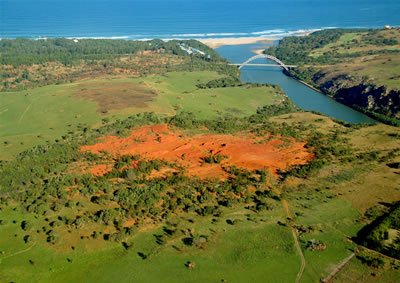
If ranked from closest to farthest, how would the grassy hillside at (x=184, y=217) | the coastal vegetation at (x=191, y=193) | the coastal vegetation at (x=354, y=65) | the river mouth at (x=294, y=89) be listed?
the grassy hillside at (x=184, y=217) → the coastal vegetation at (x=191, y=193) → the coastal vegetation at (x=354, y=65) → the river mouth at (x=294, y=89)

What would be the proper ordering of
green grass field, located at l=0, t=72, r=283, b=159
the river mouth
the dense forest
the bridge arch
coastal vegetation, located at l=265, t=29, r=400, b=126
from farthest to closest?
the bridge arch
the dense forest
the river mouth
coastal vegetation, located at l=265, t=29, r=400, b=126
green grass field, located at l=0, t=72, r=283, b=159

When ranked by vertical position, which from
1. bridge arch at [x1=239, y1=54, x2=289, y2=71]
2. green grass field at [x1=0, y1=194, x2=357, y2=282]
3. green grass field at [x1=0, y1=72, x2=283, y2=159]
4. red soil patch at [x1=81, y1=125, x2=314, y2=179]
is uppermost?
bridge arch at [x1=239, y1=54, x2=289, y2=71]

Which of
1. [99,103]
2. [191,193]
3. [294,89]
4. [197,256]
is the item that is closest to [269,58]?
[294,89]

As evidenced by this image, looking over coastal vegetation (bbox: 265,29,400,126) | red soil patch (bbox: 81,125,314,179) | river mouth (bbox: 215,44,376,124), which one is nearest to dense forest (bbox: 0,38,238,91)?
river mouth (bbox: 215,44,376,124)

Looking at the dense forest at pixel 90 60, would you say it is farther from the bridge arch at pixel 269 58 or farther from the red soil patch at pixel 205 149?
the red soil patch at pixel 205 149

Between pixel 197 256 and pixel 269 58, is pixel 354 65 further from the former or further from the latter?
pixel 197 256

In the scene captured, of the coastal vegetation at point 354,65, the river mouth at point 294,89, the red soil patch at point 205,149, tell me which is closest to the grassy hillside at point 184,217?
the red soil patch at point 205,149

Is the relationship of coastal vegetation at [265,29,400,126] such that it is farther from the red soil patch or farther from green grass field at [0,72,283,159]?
the red soil patch
